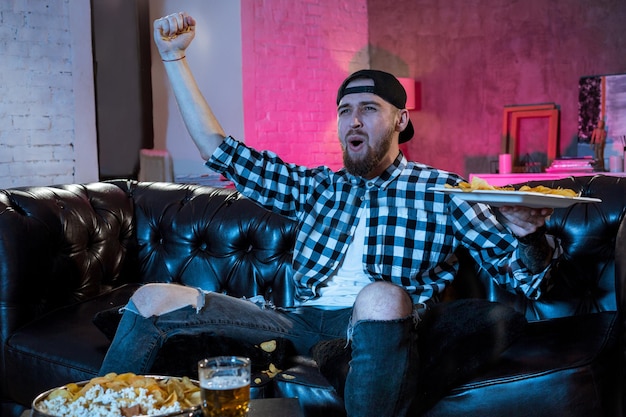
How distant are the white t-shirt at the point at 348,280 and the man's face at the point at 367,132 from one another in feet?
→ 0.46

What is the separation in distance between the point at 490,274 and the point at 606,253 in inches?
14.6

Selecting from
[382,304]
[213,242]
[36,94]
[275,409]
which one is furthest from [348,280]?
[36,94]

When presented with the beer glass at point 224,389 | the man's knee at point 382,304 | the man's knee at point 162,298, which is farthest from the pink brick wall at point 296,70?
the beer glass at point 224,389

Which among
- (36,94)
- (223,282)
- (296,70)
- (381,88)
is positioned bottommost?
(223,282)

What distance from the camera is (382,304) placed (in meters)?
1.53

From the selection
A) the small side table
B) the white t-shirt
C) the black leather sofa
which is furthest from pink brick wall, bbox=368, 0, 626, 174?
the small side table

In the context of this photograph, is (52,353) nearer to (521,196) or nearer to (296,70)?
(521,196)

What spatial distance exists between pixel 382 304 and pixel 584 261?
0.89 metres

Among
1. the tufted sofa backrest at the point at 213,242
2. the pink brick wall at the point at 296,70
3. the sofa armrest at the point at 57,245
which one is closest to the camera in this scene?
the sofa armrest at the point at 57,245

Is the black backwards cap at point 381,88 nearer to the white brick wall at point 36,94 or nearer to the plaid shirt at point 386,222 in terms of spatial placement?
the plaid shirt at point 386,222

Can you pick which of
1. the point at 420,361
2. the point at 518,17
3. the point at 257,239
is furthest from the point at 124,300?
the point at 518,17

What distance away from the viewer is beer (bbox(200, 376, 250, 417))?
3.49 feet

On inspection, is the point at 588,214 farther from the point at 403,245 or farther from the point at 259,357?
the point at 259,357

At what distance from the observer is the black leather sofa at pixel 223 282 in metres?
1.67
